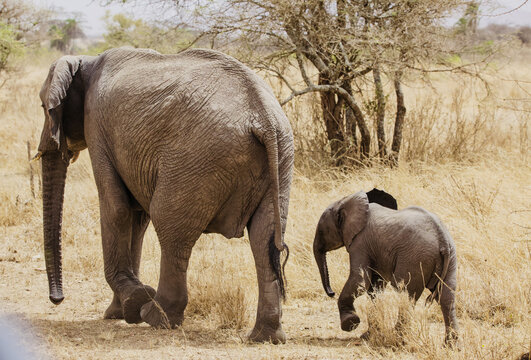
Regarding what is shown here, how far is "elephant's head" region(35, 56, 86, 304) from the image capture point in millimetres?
5098

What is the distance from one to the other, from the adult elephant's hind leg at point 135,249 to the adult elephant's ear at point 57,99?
773mm

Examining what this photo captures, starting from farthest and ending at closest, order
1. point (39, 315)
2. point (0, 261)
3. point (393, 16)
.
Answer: point (393, 16) → point (0, 261) → point (39, 315)

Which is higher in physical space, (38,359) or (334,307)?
(38,359)

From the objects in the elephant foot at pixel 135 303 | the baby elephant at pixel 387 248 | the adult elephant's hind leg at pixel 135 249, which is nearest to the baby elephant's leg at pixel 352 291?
the baby elephant at pixel 387 248

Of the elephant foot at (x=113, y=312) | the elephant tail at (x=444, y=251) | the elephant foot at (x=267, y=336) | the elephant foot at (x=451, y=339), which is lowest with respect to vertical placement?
the elephant foot at (x=113, y=312)

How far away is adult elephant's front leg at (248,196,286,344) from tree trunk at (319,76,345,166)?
16.7 feet

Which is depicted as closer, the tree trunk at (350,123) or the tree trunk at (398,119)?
the tree trunk at (398,119)

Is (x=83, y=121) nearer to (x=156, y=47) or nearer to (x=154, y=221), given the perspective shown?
(x=154, y=221)

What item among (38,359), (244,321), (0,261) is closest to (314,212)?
(244,321)

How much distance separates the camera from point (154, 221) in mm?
4617

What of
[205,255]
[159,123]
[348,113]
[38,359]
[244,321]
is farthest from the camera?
[348,113]

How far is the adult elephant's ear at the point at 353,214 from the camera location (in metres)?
4.87

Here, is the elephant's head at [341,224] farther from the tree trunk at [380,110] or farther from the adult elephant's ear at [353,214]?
the tree trunk at [380,110]

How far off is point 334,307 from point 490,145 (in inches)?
214
